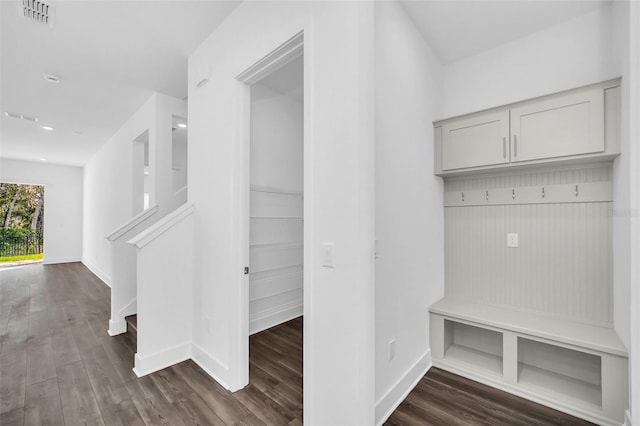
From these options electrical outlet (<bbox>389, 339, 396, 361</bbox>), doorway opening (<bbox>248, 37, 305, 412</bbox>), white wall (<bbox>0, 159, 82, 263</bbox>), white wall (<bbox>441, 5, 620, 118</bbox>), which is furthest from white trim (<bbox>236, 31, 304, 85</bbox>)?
white wall (<bbox>0, 159, 82, 263</bbox>)

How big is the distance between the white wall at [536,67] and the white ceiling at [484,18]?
9 centimetres

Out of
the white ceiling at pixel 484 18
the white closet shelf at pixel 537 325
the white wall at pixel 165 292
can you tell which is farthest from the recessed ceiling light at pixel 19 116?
the white closet shelf at pixel 537 325

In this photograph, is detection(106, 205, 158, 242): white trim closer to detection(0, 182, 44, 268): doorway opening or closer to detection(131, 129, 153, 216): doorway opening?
detection(131, 129, 153, 216): doorway opening

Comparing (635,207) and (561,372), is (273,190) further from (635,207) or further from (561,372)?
(561,372)

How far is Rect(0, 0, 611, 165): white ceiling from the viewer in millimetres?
2088

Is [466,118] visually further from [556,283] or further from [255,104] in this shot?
[255,104]

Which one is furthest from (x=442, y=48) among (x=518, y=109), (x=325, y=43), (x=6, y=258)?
(x=6, y=258)

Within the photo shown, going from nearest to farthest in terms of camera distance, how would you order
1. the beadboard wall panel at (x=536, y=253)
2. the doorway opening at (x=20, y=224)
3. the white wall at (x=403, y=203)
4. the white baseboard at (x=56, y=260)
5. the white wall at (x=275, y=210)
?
1. the white wall at (x=403, y=203)
2. the beadboard wall panel at (x=536, y=253)
3. the white wall at (x=275, y=210)
4. the white baseboard at (x=56, y=260)
5. the doorway opening at (x=20, y=224)

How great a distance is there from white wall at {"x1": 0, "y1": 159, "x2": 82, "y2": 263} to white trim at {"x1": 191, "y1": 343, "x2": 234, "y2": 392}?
7987mm

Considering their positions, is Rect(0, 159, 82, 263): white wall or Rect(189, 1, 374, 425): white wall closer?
Rect(189, 1, 374, 425): white wall

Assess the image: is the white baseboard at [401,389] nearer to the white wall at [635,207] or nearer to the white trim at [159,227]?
the white wall at [635,207]

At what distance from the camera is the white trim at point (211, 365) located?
212cm

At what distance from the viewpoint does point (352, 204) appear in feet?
4.64

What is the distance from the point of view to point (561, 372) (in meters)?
2.14
